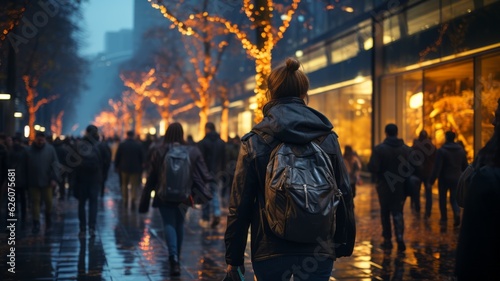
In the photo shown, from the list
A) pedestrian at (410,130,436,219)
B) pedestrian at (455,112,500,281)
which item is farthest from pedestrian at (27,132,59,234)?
pedestrian at (455,112,500,281)

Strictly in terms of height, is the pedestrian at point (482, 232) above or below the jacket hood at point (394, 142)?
below

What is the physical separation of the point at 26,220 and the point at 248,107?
127 feet

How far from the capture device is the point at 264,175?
14.1 feet

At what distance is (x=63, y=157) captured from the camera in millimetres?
22391

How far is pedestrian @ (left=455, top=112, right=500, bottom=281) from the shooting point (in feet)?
10.4

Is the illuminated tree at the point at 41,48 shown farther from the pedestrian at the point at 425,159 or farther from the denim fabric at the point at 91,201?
the pedestrian at the point at 425,159

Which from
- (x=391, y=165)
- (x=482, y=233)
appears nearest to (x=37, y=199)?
(x=391, y=165)

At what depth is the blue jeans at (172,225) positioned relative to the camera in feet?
31.6

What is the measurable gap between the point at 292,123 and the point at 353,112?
93.4 ft

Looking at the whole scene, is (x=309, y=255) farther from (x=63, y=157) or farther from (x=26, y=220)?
(x=63, y=157)

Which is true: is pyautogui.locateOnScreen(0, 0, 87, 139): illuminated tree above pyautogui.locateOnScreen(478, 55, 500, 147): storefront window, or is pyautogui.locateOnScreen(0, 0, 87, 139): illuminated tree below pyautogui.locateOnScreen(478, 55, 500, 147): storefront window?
above

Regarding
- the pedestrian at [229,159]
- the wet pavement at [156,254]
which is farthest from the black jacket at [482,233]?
the pedestrian at [229,159]

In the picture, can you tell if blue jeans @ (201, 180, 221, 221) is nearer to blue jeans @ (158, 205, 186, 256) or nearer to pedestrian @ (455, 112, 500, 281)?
blue jeans @ (158, 205, 186, 256)

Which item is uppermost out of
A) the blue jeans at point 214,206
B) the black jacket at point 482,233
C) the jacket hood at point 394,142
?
the jacket hood at point 394,142
